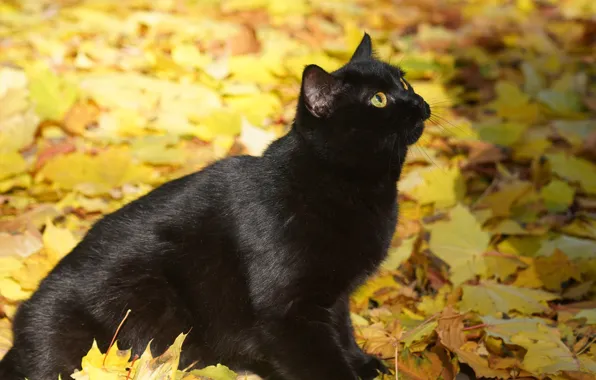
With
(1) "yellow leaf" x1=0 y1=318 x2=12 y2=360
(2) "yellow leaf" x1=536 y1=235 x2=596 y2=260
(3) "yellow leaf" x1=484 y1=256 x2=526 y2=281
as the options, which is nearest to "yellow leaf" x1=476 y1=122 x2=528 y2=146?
(2) "yellow leaf" x1=536 y1=235 x2=596 y2=260

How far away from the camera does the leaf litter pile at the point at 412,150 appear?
2.12 meters

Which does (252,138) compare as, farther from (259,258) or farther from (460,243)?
(259,258)

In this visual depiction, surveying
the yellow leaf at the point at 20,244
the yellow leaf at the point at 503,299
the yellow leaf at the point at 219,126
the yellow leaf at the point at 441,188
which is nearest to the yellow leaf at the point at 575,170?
the yellow leaf at the point at 441,188

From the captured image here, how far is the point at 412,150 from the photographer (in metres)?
3.16

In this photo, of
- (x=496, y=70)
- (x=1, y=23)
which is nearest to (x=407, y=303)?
(x=496, y=70)

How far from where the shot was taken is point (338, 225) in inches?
77.7

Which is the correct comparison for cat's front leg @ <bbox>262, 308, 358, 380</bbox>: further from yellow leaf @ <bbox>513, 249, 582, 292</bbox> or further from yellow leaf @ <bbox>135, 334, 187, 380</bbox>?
yellow leaf @ <bbox>513, 249, 582, 292</bbox>

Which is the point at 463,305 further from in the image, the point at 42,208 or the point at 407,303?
the point at 42,208

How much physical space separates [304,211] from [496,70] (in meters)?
2.50

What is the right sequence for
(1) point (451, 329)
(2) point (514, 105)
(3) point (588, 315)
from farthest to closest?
(2) point (514, 105), (3) point (588, 315), (1) point (451, 329)

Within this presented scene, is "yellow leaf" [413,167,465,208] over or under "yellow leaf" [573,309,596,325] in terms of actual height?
under

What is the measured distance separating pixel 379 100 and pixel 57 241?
116cm

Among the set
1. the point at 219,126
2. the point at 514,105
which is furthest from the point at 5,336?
the point at 514,105

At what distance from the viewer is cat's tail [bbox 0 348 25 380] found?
192cm
